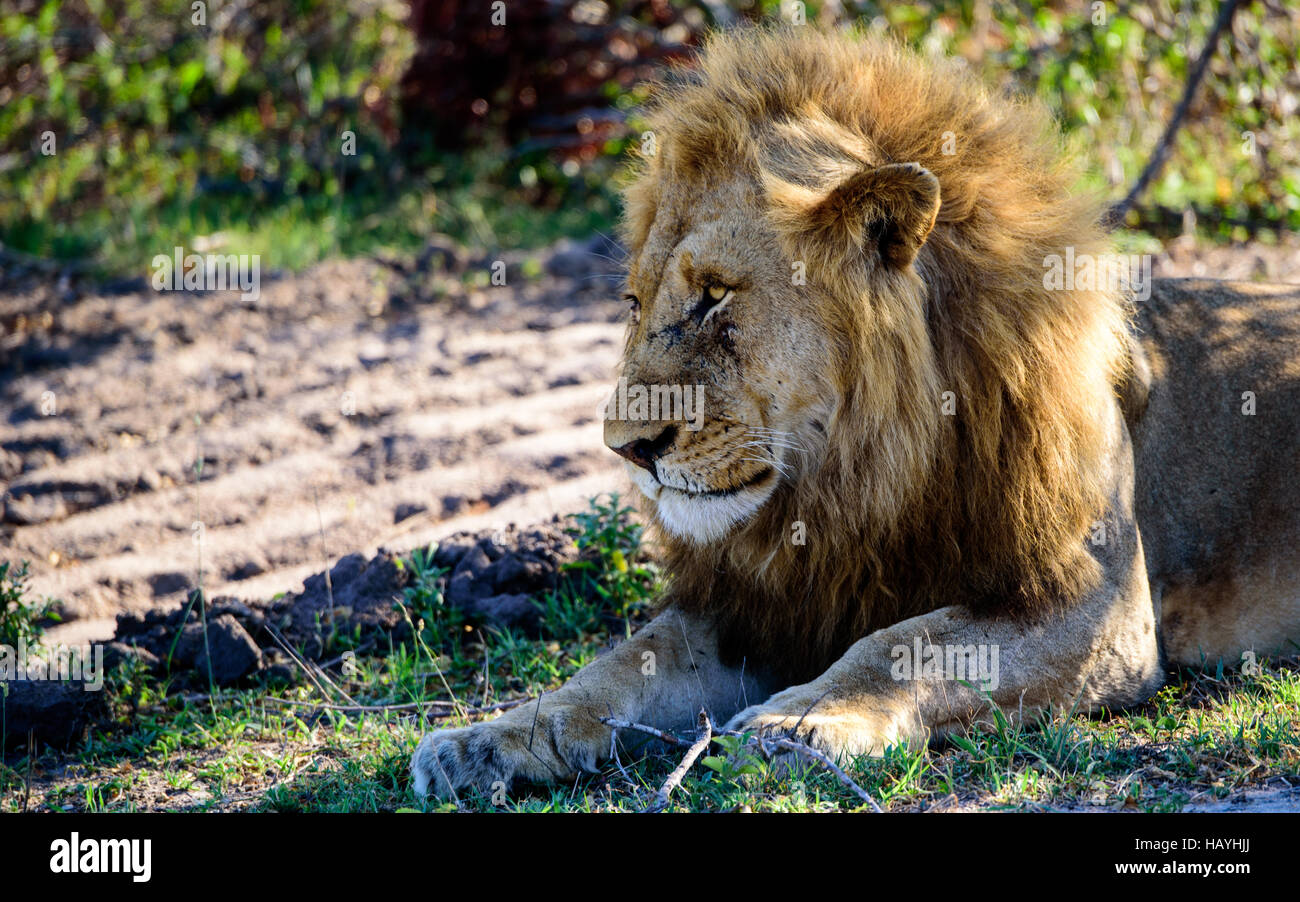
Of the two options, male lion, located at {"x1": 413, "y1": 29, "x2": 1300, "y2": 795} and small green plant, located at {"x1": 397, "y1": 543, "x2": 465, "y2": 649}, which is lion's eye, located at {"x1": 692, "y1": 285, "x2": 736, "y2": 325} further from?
small green plant, located at {"x1": 397, "y1": 543, "x2": 465, "y2": 649}

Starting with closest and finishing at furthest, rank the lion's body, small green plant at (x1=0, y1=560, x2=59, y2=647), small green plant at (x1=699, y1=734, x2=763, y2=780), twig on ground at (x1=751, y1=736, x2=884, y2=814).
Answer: twig on ground at (x1=751, y1=736, x2=884, y2=814), small green plant at (x1=699, y1=734, x2=763, y2=780), the lion's body, small green plant at (x1=0, y1=560, x2=59, y2=647)

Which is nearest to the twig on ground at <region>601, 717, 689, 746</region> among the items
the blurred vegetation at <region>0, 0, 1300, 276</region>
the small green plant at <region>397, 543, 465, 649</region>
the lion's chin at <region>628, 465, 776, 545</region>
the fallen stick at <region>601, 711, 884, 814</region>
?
the fallen stick at <region>601, 711, 884, 814</region>

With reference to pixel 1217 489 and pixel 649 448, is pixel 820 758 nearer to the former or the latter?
pixel 649 448

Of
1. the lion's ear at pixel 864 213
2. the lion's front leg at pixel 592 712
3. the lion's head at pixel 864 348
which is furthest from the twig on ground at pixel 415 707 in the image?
the lion's ear at pixel 864 213

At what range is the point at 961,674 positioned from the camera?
330cm

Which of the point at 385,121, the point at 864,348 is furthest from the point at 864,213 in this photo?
the point at 385,121

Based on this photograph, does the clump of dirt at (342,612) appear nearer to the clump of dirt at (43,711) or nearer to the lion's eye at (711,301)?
the clump of dirt at (43,711)

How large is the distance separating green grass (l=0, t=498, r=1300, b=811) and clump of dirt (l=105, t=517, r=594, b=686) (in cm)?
6

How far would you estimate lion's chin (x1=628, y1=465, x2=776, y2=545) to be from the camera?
3.29 metres

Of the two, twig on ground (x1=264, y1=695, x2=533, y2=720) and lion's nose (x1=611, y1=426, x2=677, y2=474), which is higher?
lion's nose (x1=611, y1=426, x2=677, y2=474)

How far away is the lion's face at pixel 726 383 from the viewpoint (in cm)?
322

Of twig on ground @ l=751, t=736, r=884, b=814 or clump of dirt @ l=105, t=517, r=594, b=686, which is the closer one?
twig on ground @ l=751, t=736, r=884, b=814

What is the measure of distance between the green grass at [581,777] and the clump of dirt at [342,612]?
63 millimetres

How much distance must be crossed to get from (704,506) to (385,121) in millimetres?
7773
